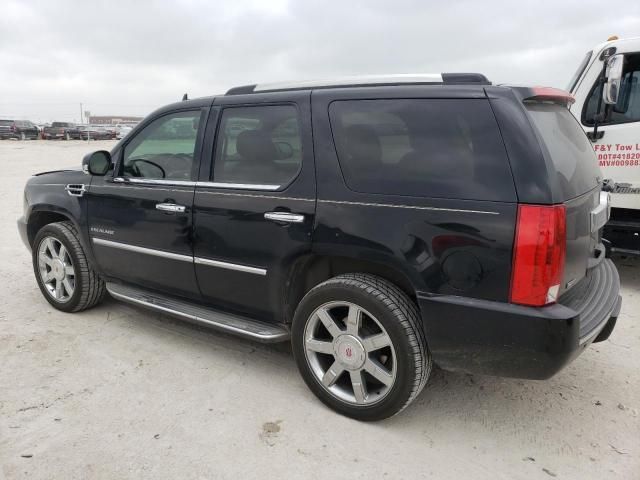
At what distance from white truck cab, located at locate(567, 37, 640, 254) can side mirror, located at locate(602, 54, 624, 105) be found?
0.10 feet

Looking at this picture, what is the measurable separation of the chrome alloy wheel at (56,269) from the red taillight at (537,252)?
3522 millimetres

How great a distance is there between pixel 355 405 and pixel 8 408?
1.99 meters

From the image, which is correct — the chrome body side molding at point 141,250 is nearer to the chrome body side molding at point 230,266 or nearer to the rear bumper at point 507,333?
the chrome body side molding at point 230,266

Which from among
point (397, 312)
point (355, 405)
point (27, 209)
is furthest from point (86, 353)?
point (397, 312)

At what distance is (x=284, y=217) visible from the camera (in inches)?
113

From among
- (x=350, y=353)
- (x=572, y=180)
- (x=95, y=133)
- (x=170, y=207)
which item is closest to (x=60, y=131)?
(x=95, y=133)

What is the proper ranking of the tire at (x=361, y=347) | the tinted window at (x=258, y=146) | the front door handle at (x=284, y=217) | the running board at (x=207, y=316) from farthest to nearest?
1. the running board at (x=207, y=316)
2. the tinted window at (x=258, y=146)
3. the front door handle at (x=284, y=217)
4. the tire at (x=361, y=347)

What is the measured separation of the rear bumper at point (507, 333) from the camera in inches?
90.0

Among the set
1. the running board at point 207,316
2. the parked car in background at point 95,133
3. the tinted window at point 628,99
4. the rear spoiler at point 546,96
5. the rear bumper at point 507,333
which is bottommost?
the running board at point 207,316

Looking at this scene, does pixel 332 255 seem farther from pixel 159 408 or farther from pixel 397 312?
pixel 159 408

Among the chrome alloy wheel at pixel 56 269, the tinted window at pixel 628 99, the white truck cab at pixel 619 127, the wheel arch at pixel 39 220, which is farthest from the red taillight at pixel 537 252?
the wheel arch at pixel 39 220

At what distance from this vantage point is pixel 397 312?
8.46 feet

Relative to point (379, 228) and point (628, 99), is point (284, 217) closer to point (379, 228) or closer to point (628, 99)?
point (379, 228)

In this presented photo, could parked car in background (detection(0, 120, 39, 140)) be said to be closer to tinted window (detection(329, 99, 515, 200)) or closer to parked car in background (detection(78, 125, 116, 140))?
parked car in background (detection(78, 125, 116, 140))
